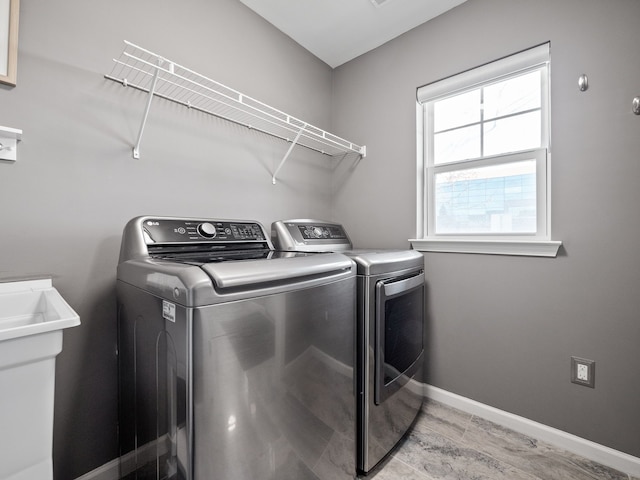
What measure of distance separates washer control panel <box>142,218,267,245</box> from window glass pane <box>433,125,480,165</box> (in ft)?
4.42

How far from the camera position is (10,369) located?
2.09ft

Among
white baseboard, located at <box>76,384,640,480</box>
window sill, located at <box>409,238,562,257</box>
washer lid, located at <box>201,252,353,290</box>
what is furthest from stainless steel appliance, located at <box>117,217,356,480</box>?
window sill, located at <box>409,238,562,257</box>

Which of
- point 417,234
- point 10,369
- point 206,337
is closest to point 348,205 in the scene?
point 417,234

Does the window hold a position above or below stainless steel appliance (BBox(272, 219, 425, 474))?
above

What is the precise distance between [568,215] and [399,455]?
1.47 m

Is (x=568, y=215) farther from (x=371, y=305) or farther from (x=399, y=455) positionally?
(x=399, y=455)

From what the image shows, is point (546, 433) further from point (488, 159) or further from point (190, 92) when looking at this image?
point (190, 92)

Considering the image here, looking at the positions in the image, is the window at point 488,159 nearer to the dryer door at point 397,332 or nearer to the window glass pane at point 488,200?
the window glass pane at point 488,200

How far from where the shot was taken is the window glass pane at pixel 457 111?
1.86 m

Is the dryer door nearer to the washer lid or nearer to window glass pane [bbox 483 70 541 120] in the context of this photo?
the washer lid

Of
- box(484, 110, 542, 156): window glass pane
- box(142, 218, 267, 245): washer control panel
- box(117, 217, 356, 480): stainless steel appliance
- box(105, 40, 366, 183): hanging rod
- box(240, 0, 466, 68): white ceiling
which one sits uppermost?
box(240, 0, 466, 68): white ceiling

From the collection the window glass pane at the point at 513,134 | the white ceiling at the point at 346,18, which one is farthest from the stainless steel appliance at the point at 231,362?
the white ceiling at the point at 346,18

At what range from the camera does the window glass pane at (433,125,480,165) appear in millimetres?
1854

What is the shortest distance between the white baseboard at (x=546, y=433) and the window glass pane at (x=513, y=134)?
4.96ft
